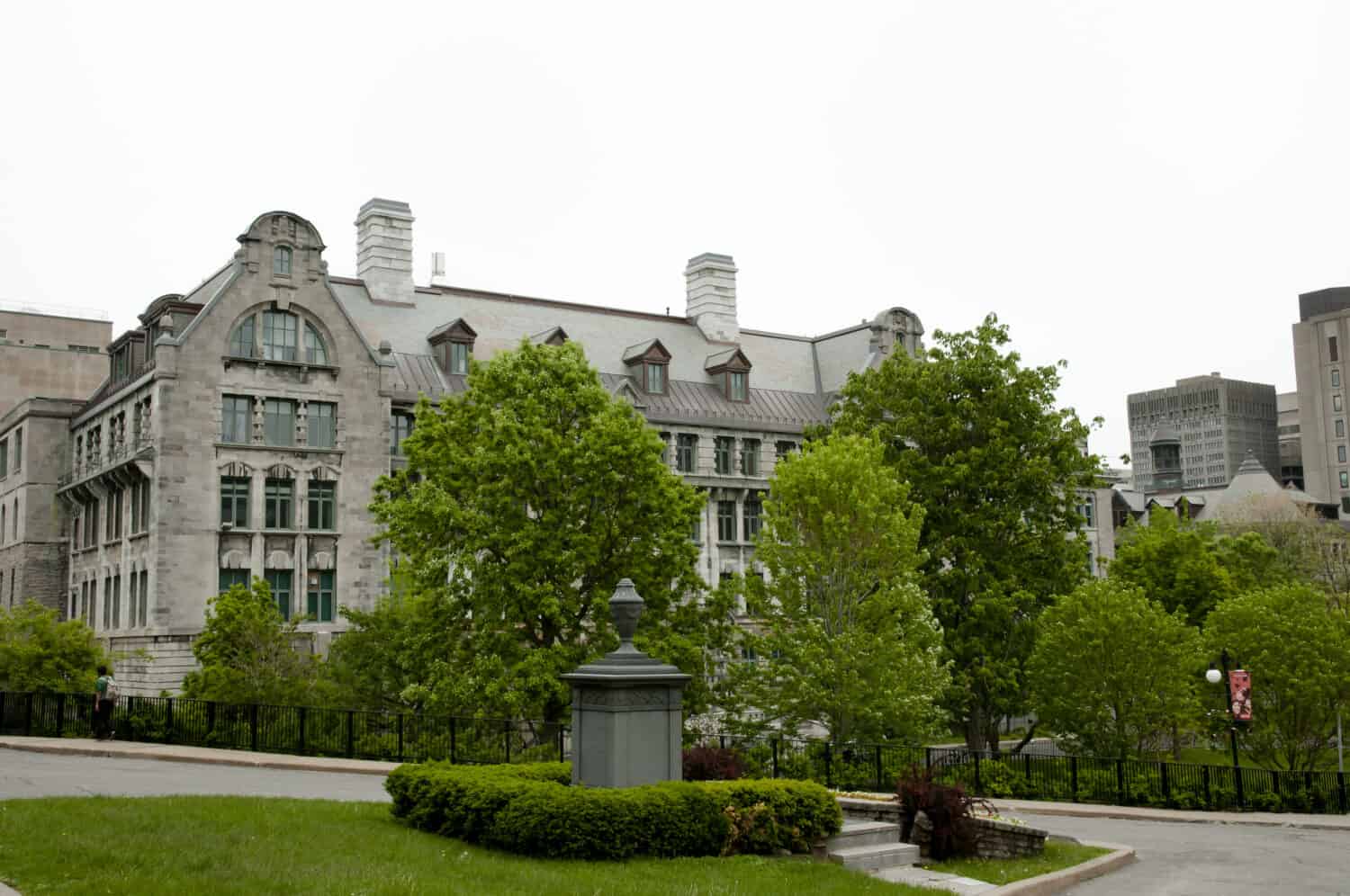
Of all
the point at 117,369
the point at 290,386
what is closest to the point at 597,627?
the point at 290,386

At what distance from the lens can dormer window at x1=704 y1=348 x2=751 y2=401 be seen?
63.8m

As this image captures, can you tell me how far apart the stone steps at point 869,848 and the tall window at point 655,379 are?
43610mm

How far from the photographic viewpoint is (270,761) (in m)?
27.3

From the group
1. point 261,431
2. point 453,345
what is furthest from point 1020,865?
point 453,345

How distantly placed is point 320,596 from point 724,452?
21144 mm

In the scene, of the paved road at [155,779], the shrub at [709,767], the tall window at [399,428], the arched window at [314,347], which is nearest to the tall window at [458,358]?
the tall window at [399,428]

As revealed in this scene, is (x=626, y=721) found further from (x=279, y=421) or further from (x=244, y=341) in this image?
(x=244, y=341)

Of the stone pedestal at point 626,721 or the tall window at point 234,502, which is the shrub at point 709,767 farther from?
the tall window at point 234,502

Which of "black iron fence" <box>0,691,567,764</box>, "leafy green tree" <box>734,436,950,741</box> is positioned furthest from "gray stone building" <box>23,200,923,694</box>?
"black iron fence" <box>0,691,567,764</box>

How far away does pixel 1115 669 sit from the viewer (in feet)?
114

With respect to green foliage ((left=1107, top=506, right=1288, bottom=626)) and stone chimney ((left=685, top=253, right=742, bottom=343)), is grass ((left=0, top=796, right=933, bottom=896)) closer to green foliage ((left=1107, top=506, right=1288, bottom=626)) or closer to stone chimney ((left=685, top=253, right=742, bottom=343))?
green foliage ((left=1107, top=506, right=1288, bottom=626))

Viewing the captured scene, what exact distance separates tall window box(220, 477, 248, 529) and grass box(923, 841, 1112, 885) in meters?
35.8

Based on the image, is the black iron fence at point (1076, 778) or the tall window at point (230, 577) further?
the tall window at point (230, 577)

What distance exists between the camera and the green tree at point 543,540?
32.2 m
